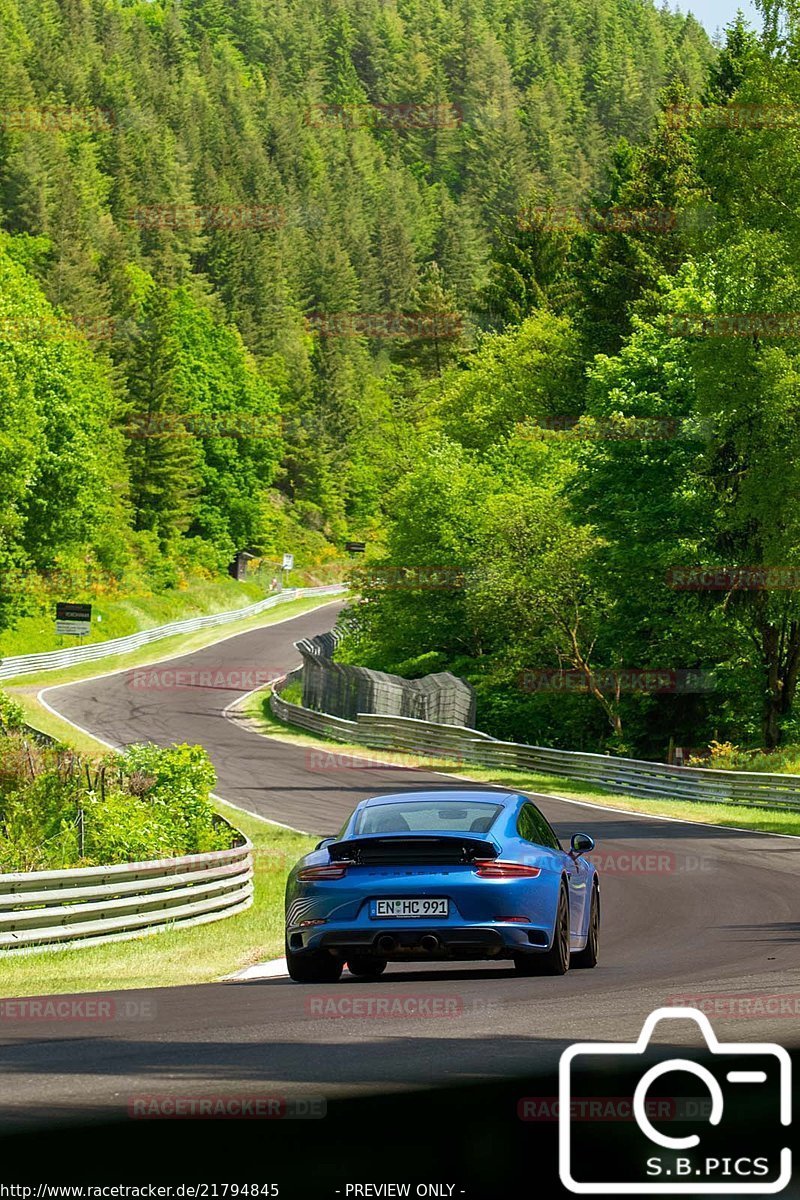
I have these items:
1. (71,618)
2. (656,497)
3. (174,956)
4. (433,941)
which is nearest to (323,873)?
(433,941)

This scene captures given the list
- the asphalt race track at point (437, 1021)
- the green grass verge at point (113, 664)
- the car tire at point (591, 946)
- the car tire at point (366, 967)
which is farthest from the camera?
the green grass verge at point (113, 664)

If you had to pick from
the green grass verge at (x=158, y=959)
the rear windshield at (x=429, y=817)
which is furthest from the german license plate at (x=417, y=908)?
the green grass verge at (x=158, y=959)

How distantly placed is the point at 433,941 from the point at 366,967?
1.64m

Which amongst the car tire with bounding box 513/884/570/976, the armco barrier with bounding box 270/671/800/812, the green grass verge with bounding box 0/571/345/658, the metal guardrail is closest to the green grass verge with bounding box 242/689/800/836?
the armco barrier with bounding box 270/671/800/812

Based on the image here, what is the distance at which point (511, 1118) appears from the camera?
6484 mm

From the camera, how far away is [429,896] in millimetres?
11367

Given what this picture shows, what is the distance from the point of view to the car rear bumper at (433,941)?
1132cm

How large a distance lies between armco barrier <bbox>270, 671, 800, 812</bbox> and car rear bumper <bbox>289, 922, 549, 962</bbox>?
25545 millimetres

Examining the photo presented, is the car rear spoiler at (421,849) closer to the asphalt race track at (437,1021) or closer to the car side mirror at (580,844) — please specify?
the asphalt race track at (437,1021)

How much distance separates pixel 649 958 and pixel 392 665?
48559 millimetres

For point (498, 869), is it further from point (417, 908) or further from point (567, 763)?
point (567, 763)

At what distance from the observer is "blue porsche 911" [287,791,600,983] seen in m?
11.4

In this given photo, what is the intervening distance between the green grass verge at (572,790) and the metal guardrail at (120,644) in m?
18.7

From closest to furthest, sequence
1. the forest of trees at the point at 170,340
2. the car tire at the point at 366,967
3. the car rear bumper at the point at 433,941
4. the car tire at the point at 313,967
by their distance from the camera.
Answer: the car rear bumper at the point at 433,941 < the car tire at the point at 313,967 < the car tire at the point at 366,967 < the forest of trees at the point at 170,340
